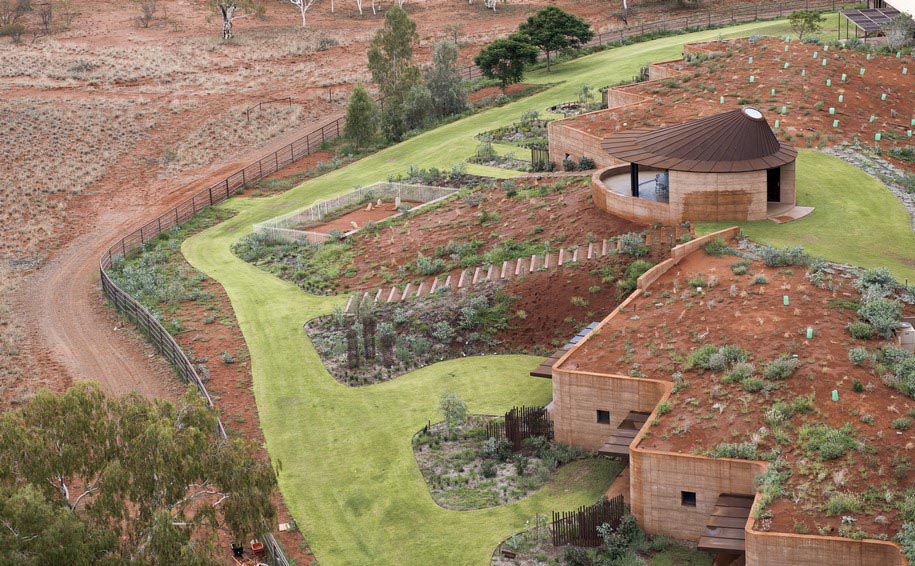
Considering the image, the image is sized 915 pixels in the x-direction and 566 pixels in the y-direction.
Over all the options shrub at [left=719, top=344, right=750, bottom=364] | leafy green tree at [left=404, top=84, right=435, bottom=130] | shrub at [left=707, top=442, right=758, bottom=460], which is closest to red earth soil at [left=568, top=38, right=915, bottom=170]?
leafy green tree at [left=404, top=84, right=435, bottom=130]

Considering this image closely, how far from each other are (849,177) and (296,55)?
189 feet

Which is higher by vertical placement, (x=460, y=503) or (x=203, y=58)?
(x=203, y=58)

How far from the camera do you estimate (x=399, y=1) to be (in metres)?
108

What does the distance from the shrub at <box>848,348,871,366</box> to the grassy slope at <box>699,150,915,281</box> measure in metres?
6.71

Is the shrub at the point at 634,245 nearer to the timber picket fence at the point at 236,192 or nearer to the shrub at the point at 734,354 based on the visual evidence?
the shrub at the point at 734,354

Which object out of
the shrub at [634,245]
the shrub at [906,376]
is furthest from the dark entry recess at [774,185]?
the shrub at [906,376]

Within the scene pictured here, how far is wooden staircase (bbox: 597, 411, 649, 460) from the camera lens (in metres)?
29.7

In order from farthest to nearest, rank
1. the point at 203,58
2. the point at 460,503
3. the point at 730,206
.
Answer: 1. the point at 203,58
2. the point at 730,206
3. the point at 460,503

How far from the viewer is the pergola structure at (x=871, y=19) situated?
6738 centimetres

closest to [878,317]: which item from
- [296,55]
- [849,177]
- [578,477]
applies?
[578,477]

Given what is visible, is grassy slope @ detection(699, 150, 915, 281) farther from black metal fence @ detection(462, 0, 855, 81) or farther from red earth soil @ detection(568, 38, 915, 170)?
black metal fence @ detection(462, 0, 855, 81)

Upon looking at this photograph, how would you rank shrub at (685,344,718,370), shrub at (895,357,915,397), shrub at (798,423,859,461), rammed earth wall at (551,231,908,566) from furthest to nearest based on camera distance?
1. shrub at (685,344,718,370)
2. shrub at (895,357,915,397)
3. shrub at (798,423,859,461)
4. rammed earth wall at (551,231,908,566)

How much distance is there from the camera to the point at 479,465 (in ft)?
108

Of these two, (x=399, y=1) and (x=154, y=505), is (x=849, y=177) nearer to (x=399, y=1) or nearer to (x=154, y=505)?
(x=154, y=505)
